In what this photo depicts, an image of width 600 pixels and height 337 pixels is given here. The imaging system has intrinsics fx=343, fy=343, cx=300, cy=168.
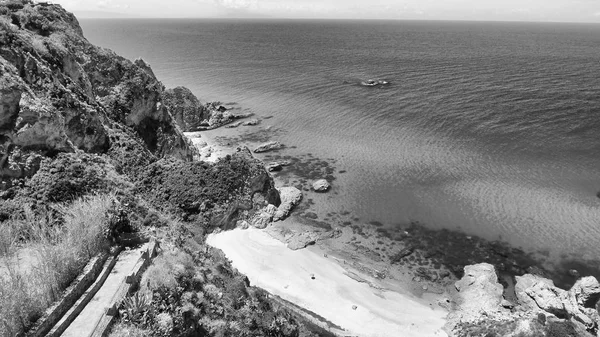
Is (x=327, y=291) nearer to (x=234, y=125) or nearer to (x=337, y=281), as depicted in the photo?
(x=337, y=281)

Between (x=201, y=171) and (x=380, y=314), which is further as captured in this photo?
(x=201, y=171)

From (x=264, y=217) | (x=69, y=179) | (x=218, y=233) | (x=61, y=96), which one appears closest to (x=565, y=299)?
(x=264, y=217)

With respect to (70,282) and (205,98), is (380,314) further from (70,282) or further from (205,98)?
(205,98)

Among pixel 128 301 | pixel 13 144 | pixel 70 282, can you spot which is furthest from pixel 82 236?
pixel 13 144

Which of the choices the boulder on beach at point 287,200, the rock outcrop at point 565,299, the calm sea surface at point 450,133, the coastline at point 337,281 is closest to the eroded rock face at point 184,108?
the calm sea surface at point 450,133

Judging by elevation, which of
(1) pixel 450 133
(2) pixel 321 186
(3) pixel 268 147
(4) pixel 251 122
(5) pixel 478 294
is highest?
(1) pixel 450 133

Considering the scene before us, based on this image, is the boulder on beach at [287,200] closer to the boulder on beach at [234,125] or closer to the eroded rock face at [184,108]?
the boulder on beach at [234,125]
